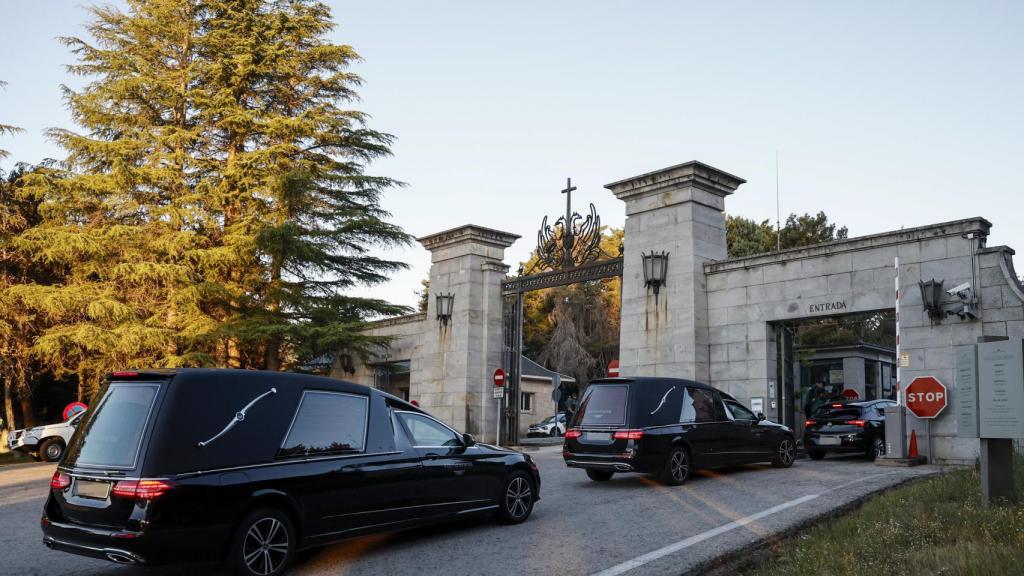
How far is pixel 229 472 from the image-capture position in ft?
20.5

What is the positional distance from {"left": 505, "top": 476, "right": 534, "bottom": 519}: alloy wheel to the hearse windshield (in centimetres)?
391

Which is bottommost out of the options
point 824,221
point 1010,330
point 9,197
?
point 1010,330

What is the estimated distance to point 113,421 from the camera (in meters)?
6.43

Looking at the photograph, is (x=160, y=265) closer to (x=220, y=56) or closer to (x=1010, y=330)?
(x=220, y=56)

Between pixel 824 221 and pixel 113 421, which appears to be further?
pixel 824 221

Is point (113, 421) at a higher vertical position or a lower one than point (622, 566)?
higher

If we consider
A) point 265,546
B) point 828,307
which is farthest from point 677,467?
point 265,546

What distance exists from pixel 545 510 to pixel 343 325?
16.1 meters

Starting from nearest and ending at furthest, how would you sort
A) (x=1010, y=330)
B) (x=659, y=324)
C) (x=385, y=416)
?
(x=385, y=416), (x=1010, y=330), (x=659, y=324)

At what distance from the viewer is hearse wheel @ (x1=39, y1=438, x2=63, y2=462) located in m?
20.4

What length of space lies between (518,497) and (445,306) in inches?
622

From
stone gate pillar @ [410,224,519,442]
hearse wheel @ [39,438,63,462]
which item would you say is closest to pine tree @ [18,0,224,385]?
hearse wheel @ [39,438,63,462]

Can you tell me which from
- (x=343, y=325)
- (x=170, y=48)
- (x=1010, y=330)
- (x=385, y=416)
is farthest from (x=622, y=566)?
(x=170, y=48)

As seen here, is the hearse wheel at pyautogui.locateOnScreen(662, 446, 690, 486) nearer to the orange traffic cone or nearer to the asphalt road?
the asphalt road
